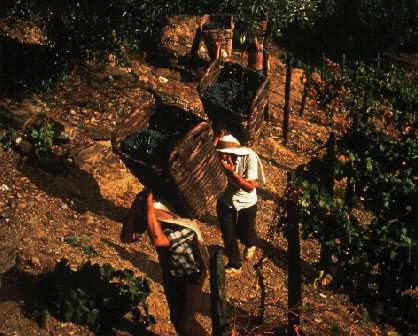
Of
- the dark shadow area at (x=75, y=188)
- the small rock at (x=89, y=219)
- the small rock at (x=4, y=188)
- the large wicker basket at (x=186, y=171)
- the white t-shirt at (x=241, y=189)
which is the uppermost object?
the large wicker basket at (x=186, y=171)

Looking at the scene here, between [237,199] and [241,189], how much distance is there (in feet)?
0.45

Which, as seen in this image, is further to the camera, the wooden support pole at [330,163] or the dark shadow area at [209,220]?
the dark shadow area at [209,220]

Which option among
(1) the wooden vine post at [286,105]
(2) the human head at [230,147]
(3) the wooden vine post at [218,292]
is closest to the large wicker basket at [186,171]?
(2) the human head at [230,147]

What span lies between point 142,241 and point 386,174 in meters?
3.69

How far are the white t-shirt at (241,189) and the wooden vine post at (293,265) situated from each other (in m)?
1.62

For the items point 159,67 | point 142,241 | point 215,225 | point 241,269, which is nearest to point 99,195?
point 142,241

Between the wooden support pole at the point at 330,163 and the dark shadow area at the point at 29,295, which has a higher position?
the wooden support pole at the point at 330,163

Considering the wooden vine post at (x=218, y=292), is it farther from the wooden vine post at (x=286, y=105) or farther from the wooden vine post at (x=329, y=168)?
the wooden vine post at (x=286, y=105)

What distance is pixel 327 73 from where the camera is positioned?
8.42 metres

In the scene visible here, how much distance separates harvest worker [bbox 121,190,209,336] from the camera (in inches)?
210

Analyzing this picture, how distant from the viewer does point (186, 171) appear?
596cm

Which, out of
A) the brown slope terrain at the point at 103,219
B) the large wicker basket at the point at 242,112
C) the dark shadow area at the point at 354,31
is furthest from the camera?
the dark shadow area at the point at 354,31

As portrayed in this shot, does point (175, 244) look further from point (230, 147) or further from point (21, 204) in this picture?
point (21, 204)

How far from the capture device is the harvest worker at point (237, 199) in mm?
6848
